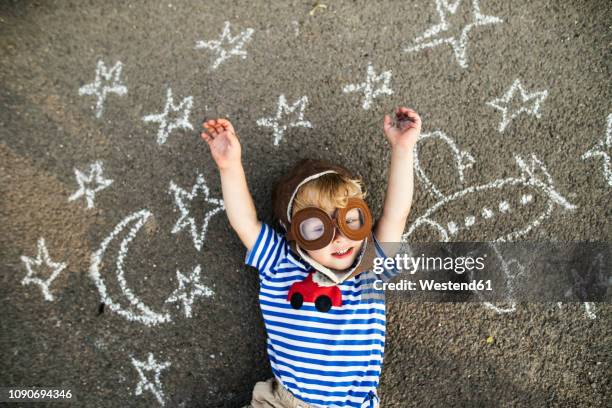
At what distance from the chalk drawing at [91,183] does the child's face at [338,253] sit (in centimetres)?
108

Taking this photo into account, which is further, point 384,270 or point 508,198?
point 508,198

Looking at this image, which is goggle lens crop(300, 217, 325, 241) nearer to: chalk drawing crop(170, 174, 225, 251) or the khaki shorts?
chalk drawing crop(170, 174, 225, 251)

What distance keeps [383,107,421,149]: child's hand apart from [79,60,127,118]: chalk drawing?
1300mm

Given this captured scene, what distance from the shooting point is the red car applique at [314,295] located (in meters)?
2.07

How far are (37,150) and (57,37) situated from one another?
560 mm

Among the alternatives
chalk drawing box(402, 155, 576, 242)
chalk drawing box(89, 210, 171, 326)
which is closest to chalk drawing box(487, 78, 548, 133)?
chalk drawing box(402, 155, 576, 242)

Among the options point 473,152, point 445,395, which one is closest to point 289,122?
point 473,152

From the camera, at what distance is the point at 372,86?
7.92 feet

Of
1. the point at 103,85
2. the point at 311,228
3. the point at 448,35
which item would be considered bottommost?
the point at 311,228

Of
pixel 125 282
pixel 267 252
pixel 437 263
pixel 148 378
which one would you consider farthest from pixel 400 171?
pixel 148 378

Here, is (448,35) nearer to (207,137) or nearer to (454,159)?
(454,159)

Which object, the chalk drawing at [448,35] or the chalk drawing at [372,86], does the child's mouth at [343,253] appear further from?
the chalk drawing at [448,35]

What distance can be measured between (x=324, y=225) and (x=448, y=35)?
48.4 inches

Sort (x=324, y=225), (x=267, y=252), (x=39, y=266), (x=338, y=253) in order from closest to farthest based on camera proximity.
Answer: (x=324, y=225)
(x=338, y=253)
(x=267, y=252)
(x=39, y=266)
